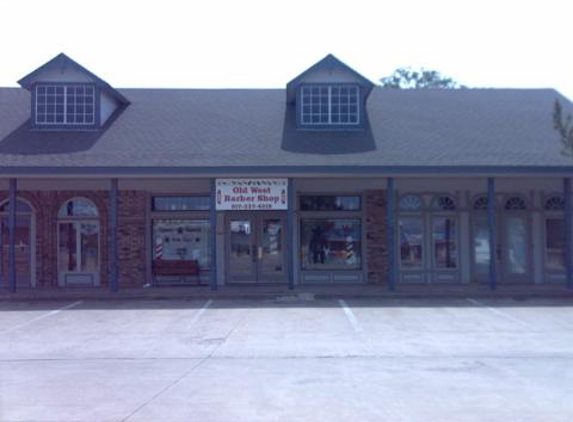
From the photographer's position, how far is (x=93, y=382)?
9.55 meters

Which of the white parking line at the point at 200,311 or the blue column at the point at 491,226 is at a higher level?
the blue column at the point at 491,226

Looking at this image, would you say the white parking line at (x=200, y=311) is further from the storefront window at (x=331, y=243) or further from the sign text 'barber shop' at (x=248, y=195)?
the storefront window at (x=331, y=243)

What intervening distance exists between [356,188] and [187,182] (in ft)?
16.4

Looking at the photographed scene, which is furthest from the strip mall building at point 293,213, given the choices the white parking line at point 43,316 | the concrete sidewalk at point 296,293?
the white parking line at point 43,316

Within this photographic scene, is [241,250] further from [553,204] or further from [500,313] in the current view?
[553,204]

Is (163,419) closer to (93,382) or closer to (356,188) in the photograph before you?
(93,382)

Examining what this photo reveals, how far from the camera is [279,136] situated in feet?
69.9

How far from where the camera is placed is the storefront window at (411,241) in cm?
2181

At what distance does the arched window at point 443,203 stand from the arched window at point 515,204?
163 cm

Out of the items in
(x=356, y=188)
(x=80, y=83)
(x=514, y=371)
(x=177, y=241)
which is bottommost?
(x=514, y=371)

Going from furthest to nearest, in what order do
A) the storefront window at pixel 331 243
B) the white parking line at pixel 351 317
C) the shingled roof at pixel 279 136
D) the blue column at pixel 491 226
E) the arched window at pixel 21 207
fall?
the storefront window at pixel 331 243
the arched window at pixel 21 207
the blue column at pixel 491 226
the shingled roof at pixel 279 136
the white parking line at pixel 351 317

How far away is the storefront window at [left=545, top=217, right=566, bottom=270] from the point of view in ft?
71.5

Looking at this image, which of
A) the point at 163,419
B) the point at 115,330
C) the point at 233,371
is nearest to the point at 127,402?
the point at 163,419

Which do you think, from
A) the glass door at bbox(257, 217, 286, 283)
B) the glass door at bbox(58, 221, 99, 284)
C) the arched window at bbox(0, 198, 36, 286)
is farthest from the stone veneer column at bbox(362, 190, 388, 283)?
the arched window at bbox(0, 198, 36, 286)
